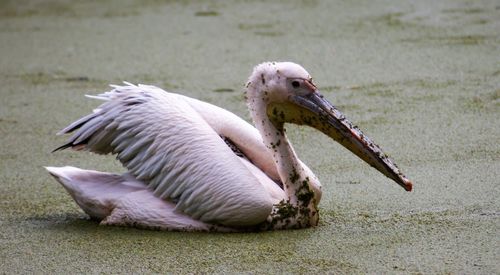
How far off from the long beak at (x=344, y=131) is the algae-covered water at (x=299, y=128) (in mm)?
197

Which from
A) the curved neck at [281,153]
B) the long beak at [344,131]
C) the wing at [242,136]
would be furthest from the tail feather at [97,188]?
the long beak at [344,131]

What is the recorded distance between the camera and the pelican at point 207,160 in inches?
117

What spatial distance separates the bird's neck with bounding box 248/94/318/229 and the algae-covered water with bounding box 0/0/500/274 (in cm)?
5

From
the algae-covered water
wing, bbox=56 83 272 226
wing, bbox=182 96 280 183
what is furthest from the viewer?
wing, bbox=182 96 280 183

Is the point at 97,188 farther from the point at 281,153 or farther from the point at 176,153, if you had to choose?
the point at 281,153

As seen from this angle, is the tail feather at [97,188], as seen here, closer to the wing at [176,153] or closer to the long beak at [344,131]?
the wing at [176,153]

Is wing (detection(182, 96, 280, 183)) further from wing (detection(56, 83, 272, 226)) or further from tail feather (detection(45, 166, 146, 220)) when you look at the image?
tail feather (detection(45, 166, 146, 220))

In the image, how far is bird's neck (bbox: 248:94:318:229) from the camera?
3045 mm

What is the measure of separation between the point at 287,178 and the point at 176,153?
1.11 feet

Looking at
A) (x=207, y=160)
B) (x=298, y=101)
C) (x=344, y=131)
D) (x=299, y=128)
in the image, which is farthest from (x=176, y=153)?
(x=299, y=128)

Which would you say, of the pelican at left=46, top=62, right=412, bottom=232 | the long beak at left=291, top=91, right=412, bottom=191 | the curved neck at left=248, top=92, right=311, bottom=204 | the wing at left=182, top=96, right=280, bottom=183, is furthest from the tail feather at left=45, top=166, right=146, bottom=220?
the long beak at left=291, top=91, right=412, bottom=191

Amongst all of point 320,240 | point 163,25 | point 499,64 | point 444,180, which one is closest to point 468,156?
point 444,180

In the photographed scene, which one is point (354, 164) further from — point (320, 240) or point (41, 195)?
point (41, 195)

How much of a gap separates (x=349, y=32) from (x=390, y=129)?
5.65 ft
